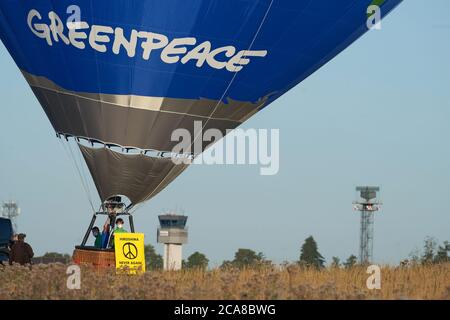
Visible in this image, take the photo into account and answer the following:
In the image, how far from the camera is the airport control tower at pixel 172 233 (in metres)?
89.1

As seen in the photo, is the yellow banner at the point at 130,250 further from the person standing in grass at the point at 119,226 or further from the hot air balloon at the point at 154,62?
the hot air balloon at the point at 154,62

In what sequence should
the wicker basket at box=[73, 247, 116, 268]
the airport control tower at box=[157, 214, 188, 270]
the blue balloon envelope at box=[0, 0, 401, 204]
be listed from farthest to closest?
the airport control tower at box=[157, 214, 188, 270] → the blue balloon envelope at box=[0, 0, 401, 204] → the wicker basket at box=[73, 247, 116, 268]

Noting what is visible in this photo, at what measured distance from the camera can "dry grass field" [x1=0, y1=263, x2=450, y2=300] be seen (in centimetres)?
1691

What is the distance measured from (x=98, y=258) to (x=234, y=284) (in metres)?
6.99

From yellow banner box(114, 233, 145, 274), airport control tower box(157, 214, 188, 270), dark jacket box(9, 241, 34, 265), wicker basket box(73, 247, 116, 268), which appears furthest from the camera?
airport control tower box(157, 214, 188, 270)

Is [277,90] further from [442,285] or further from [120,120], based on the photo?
[442,285]

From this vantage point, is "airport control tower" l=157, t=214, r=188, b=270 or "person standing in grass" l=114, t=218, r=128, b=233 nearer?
"person standing in grass" l=114, t=218, r=128, b=233

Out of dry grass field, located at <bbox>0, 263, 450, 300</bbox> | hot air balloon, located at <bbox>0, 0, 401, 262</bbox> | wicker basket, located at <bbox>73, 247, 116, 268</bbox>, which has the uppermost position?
hot air balloon, located at <bbox>0, 0, 401, 262</bbox>

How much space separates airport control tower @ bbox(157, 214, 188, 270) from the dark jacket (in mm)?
61464

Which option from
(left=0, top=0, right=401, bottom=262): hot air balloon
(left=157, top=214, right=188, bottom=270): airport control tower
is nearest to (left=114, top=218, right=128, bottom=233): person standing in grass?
(left=0, top=0, right=401, bottom=262): hot air balloon

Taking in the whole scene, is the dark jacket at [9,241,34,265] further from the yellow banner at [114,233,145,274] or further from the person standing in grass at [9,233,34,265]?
the yellow banner at [114,233,145,274]

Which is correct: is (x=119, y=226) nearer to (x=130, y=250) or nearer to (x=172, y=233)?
(x=130, y=250)
